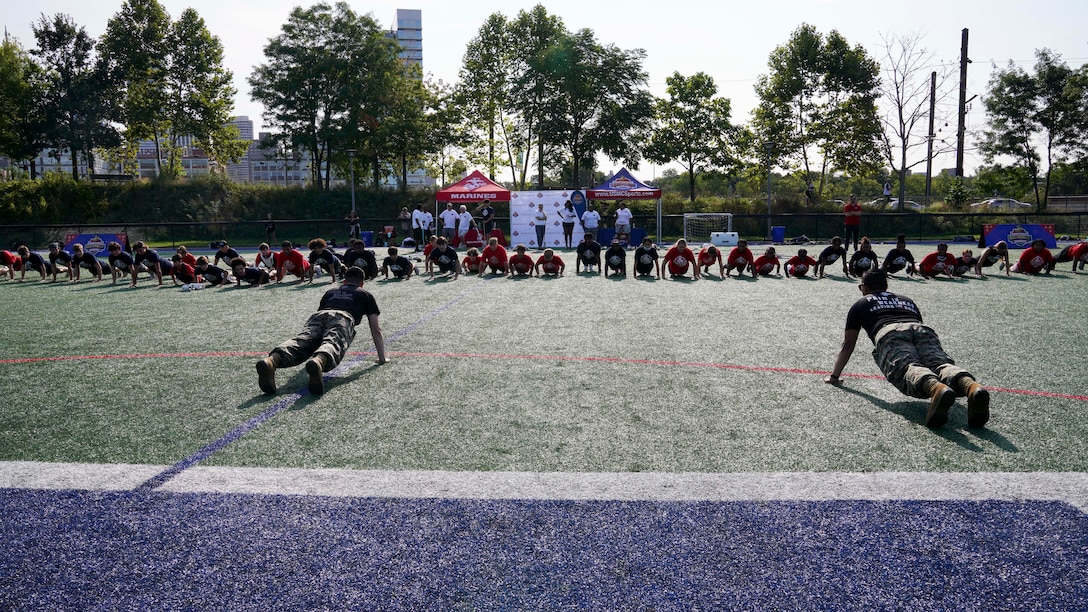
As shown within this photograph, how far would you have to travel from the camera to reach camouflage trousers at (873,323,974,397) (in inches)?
199

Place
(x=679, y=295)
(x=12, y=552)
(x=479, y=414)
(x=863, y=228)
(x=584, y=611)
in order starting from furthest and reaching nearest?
(x=863, y=228) < (x=679, y=295) < (x=479, y=414) < (x=12, y=552) < (x=584, y=611)

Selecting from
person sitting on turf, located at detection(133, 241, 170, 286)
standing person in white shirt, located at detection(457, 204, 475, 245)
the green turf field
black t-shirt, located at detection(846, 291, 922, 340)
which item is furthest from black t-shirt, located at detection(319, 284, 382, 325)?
standing person in white shirt, located at detection(457, 204, 475, 245)

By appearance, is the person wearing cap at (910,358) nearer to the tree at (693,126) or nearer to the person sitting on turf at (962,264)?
the person sitting on turf at (962,264)

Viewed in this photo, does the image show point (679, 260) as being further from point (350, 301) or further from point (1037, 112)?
point (1037, 112)

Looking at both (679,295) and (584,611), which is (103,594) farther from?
(679,295)

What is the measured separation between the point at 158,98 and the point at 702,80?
33.4 m

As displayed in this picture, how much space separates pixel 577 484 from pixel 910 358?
300cm

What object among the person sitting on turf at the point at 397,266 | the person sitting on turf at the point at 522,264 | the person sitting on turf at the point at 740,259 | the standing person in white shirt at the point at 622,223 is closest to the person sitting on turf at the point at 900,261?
the person sitting on turf at the point at 740,259

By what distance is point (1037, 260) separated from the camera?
52.3 feet

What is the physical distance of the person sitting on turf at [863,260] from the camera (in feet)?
52.2

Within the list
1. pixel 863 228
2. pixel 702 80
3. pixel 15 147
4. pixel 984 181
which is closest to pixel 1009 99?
pixel 984 181

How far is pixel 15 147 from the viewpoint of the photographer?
1651 inches

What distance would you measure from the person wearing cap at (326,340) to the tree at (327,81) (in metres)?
37.9

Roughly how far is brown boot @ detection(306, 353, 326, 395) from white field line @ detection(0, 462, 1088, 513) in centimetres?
157
